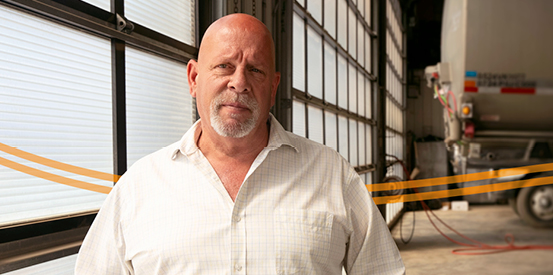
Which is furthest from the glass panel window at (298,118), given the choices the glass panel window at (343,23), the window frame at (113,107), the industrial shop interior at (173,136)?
the glass panel window at (343,23)

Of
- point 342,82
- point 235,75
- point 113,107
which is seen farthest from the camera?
point 342,82

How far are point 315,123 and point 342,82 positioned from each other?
113 cm

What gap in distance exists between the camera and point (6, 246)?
3.35 feet

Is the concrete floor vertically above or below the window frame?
below

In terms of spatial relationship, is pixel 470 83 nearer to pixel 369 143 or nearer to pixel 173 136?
pixel 173 136

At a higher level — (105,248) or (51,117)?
(51,117)

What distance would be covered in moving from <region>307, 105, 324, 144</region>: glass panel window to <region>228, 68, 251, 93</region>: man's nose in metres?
2.24

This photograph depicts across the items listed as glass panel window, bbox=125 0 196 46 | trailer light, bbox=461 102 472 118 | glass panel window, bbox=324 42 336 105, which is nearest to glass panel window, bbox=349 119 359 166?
glass panel window, bbox=324 42 336 105

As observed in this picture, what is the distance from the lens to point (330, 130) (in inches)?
159

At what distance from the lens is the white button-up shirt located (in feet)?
3.29

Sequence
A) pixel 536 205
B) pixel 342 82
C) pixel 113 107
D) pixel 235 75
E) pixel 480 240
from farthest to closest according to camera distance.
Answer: pixel 480 240, pixel 342 82, pixel 536 205, pixel 113 107, pixel 235 75

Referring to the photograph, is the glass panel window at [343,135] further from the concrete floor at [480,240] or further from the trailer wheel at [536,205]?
the trailer wheel at [536,205]

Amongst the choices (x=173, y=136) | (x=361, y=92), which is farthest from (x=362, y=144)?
(x=173, y=136)

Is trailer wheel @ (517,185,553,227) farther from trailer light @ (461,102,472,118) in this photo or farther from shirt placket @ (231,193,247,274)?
shirt placket @ (231,193,247,274)
